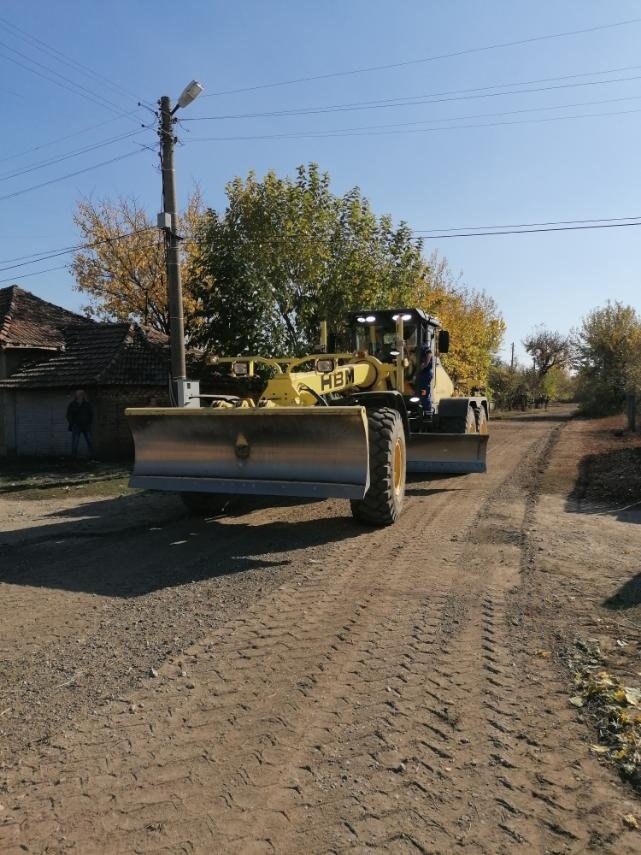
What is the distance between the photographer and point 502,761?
116 inches

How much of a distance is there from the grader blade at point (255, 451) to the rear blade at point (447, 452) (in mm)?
3933

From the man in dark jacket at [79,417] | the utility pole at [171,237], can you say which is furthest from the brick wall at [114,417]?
the utility pole at [171,237]

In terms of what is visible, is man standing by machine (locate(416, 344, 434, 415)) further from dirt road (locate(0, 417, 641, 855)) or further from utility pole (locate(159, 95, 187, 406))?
utility pole (locate(159, 95, 187, 406))

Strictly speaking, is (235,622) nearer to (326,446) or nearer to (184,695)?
(184,695)

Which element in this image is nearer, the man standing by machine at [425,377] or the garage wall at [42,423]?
the man standing by machine at [425,377]

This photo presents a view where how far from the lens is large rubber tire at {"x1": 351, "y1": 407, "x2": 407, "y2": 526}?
7.29 metres

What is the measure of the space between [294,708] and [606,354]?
38225mm

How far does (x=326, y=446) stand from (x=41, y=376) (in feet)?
46.2

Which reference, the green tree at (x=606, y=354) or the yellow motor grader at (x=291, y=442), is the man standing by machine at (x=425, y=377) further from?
the green tree at (x=606, y=354)

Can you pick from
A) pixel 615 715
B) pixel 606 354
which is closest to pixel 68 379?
pixel 615 715

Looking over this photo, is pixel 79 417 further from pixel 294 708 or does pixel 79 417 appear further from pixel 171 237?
pixel 294 708

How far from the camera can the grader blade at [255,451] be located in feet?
22.3

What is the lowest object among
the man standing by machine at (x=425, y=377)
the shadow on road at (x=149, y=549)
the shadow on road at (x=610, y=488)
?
the shadow on road at (x=149, y=549)

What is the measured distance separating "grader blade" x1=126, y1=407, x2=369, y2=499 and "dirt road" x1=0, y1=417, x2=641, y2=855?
2.52 ft
